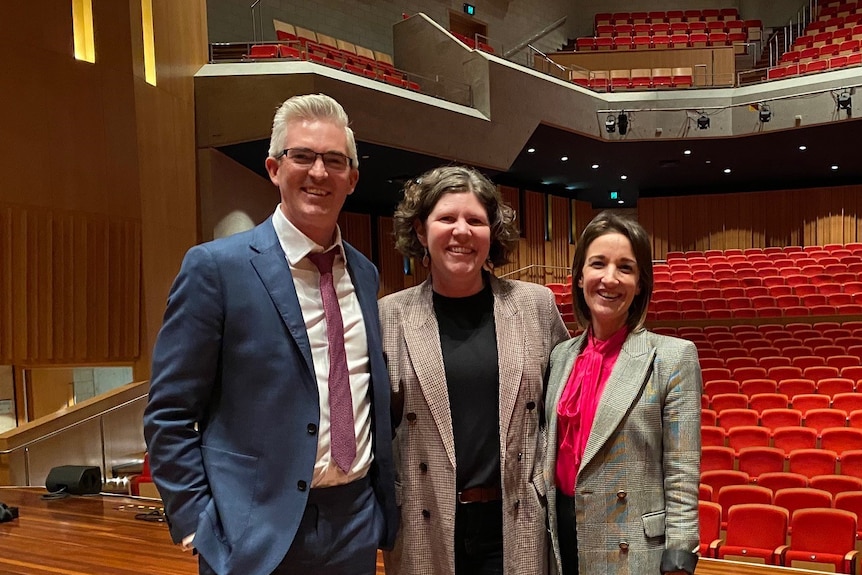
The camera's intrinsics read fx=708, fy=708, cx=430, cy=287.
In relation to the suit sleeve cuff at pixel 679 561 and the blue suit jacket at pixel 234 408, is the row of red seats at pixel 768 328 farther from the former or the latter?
the blue suit jacket at pixel 234 408

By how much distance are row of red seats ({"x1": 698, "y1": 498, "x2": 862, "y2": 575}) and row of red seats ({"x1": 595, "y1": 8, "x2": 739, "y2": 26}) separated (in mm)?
11797

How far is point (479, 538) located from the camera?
132 cm

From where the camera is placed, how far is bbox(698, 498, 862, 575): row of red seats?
9.14 ft

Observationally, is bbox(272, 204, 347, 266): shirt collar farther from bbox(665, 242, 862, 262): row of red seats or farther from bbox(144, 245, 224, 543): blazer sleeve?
bbox(665, 242, 862, 262): row of red seats

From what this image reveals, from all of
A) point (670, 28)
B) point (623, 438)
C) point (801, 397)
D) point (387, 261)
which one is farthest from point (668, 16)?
point (623, 438)

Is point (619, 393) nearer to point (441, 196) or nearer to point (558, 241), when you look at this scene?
point (441, 196)

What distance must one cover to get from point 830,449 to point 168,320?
4.21 metres

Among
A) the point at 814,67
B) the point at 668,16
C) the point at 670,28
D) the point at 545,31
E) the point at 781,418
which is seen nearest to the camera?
the point at 781,418

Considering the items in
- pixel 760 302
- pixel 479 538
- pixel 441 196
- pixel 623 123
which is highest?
pixel 623 123

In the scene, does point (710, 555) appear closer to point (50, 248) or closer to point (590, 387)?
point (590, 387)

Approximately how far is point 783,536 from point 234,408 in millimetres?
2649

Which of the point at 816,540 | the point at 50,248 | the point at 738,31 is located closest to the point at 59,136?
the point at 50,248

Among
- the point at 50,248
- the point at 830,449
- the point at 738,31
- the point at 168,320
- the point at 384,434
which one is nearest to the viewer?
the point at 168,320

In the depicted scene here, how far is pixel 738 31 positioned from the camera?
12.3 metres
